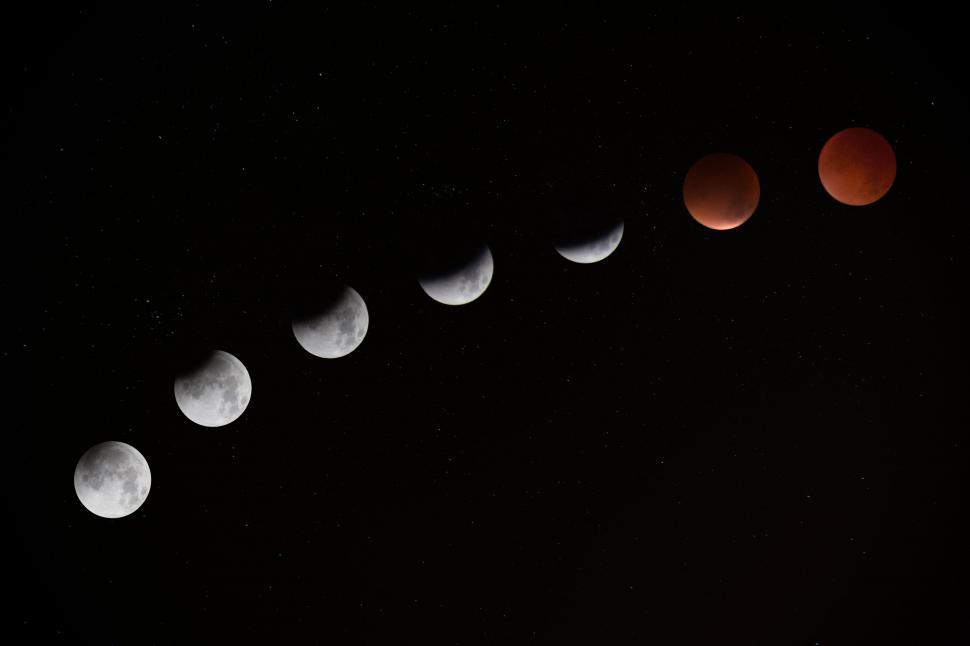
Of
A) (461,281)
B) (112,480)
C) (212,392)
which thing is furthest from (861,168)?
(112,480)

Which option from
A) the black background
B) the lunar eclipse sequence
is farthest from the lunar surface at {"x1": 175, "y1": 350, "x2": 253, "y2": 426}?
the black background

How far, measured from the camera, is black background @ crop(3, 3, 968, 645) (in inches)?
85.7

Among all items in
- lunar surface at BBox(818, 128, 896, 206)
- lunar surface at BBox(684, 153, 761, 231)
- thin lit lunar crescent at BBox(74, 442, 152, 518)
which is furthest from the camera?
lunar surface at BBox(818, 128, 896, 206)

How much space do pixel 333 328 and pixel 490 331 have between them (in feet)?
2.68

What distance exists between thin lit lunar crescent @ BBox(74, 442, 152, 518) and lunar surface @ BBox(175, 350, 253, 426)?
19 cm

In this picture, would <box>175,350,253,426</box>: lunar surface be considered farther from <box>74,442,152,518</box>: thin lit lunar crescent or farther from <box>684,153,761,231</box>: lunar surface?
<box>684,153,761,231</box>: lunar surface

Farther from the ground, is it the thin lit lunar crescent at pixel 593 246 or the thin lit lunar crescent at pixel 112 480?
the thin lit lunar crescent at pixel 593 246

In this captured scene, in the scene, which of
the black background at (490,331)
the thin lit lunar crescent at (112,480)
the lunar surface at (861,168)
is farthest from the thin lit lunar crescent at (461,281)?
the lunar surface at (861,168)

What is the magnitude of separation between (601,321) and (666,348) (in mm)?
227

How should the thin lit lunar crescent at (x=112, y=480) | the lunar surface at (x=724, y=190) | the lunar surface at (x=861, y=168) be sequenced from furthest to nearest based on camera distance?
1. the lunar surface at (x=861, y=168)
2. the lunar surface at (x=724, y=190)
3. the thin lit lunar crescent at (x=112, y=480)

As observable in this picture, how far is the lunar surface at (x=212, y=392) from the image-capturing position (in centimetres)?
183

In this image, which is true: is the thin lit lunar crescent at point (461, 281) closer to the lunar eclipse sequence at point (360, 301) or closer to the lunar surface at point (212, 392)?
the lunar eclipse sequence at point (360, 301)

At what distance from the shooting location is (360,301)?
1908mm

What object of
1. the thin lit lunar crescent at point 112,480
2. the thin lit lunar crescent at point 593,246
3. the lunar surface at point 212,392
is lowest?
the thin lit lunar crescent at point 112,480
